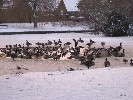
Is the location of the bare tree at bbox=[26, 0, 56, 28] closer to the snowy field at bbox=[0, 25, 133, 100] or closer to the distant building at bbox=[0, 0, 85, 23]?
the distant building at bbox=[0, 0, 85, 23]

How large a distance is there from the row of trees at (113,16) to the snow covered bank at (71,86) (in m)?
21.7

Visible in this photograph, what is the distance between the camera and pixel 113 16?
3497cm

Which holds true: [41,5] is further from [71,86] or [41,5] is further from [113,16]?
[71,86]

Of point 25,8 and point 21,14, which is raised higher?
point 25,8

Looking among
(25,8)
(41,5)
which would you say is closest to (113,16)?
(41,5)

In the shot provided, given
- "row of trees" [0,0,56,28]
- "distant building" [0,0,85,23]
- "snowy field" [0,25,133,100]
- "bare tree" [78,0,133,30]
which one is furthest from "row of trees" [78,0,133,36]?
"snowy field" [0,25,133,100]

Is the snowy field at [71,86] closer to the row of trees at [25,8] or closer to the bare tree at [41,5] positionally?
the bare tree at [41,5]

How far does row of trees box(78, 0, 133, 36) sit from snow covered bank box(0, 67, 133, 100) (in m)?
21.7

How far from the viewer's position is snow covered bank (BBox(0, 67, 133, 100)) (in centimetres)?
902

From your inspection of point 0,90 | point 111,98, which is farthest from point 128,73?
point 0,90

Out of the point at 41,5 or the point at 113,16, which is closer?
the point at 113,16

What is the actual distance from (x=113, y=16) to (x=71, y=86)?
25.4m

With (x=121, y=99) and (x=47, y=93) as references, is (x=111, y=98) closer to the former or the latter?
(x=121, y=99)

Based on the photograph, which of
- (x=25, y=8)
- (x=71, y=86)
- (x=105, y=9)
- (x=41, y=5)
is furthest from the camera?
(x=25, y=8)
